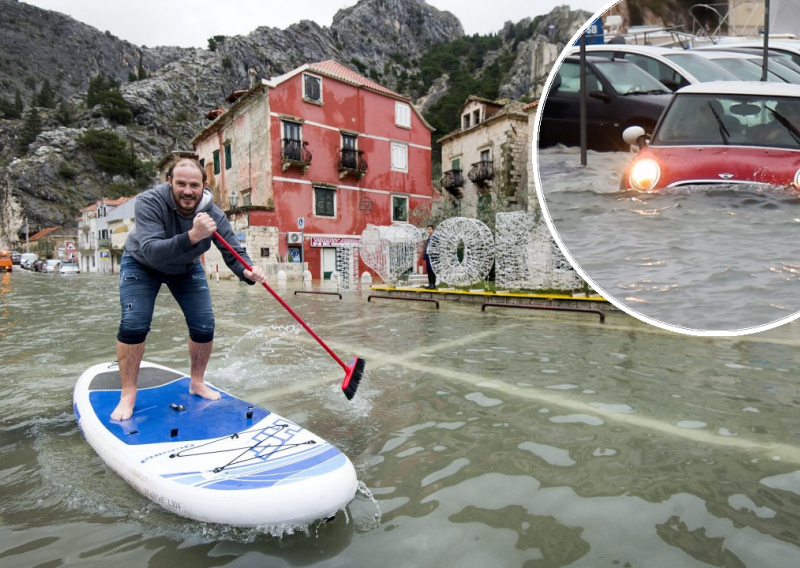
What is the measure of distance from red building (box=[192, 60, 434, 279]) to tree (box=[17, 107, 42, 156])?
7203cm

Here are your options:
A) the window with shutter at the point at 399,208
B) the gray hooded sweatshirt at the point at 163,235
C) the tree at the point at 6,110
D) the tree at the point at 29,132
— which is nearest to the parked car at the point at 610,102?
the gray hooded sweatshirt at the point at 163,235

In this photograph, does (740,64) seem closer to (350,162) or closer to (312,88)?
(350,162)

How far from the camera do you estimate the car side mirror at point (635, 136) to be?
1.36m

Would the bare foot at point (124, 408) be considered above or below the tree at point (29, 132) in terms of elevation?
below

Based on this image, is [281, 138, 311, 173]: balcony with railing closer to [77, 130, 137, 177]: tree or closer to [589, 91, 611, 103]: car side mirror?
[589, 91, 611, 103]: car side mirror

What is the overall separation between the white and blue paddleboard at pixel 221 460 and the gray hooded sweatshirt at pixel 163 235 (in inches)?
42.2

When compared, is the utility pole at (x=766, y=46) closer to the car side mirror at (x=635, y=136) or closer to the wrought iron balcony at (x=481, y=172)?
the car side mirror at (x=635, y=136)

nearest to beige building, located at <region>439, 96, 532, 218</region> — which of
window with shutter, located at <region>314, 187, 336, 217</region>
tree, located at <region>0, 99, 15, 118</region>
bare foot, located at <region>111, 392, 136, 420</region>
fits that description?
window with shutter, located at <region>314, 187, 336, 217</region>

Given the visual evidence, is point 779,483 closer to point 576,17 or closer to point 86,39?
point 576,17

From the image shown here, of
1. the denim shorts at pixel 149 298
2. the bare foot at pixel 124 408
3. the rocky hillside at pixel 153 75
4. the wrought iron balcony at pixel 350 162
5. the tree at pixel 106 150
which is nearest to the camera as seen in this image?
the bare foot at pixel 124 408

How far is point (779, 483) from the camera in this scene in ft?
8.14

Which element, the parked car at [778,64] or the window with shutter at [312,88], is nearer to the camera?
the parked car at [778,64]

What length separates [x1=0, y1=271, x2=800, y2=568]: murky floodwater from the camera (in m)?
2.02

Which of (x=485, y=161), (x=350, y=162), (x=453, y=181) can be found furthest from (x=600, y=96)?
(x=453, y=181)
